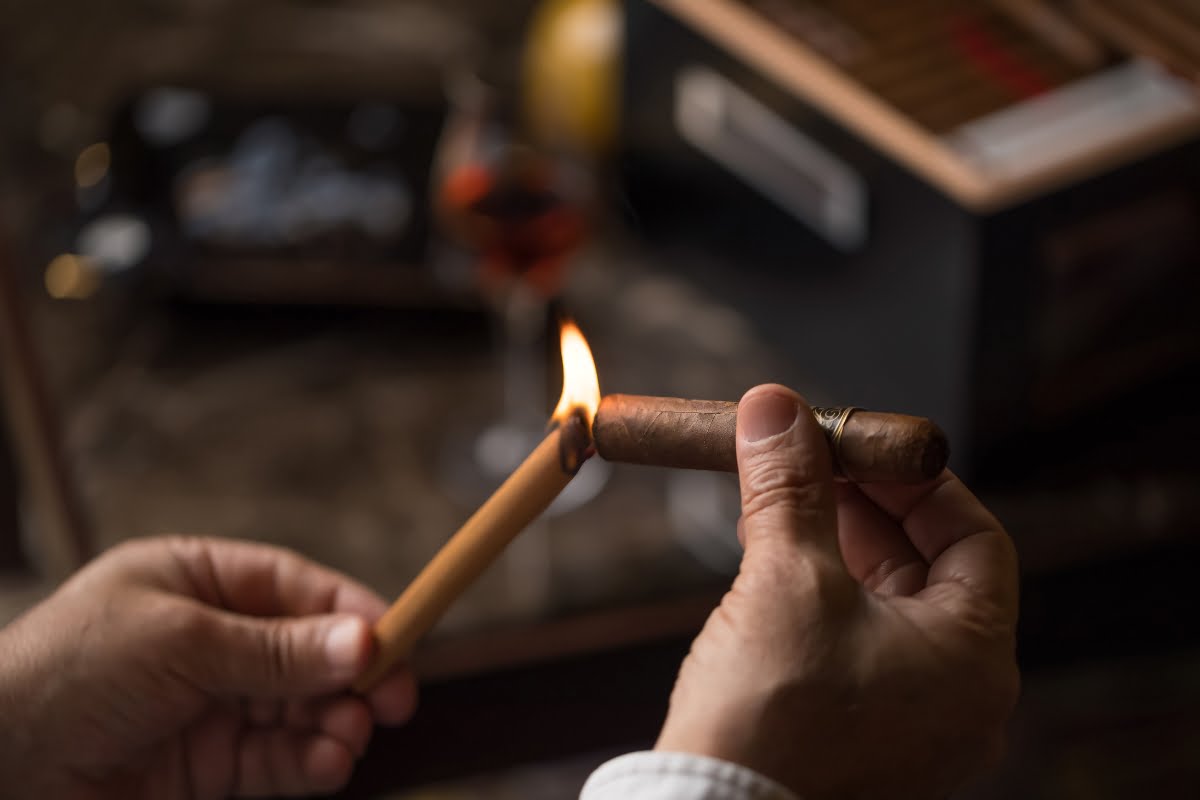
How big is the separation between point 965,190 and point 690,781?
2.30 ft

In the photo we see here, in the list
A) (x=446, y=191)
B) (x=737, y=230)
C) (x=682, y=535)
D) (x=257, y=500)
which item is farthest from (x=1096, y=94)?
(x=257, y=500)

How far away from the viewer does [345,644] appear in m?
0.92

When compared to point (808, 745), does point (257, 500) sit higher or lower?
lower

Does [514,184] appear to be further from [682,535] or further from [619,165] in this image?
[682,535]

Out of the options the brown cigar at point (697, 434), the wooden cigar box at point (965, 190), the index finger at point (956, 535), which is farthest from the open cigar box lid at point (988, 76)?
the brown cigar at point (697, 434)

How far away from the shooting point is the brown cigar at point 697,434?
0.67 m

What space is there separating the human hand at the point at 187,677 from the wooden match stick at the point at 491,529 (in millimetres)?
100

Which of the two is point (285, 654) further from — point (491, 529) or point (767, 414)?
point (767, 414)

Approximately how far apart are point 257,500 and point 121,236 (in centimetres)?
41

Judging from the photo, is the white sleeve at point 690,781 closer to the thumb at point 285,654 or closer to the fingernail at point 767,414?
the fingernail at point 767,414

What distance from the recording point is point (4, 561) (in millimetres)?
1334

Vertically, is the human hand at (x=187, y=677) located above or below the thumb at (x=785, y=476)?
below

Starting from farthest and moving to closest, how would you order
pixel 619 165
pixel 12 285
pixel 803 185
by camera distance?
1. pixel 619 165
2. pixel 803 185
3. pixel 12 285

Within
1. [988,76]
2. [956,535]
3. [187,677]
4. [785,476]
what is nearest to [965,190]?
[988,76]
